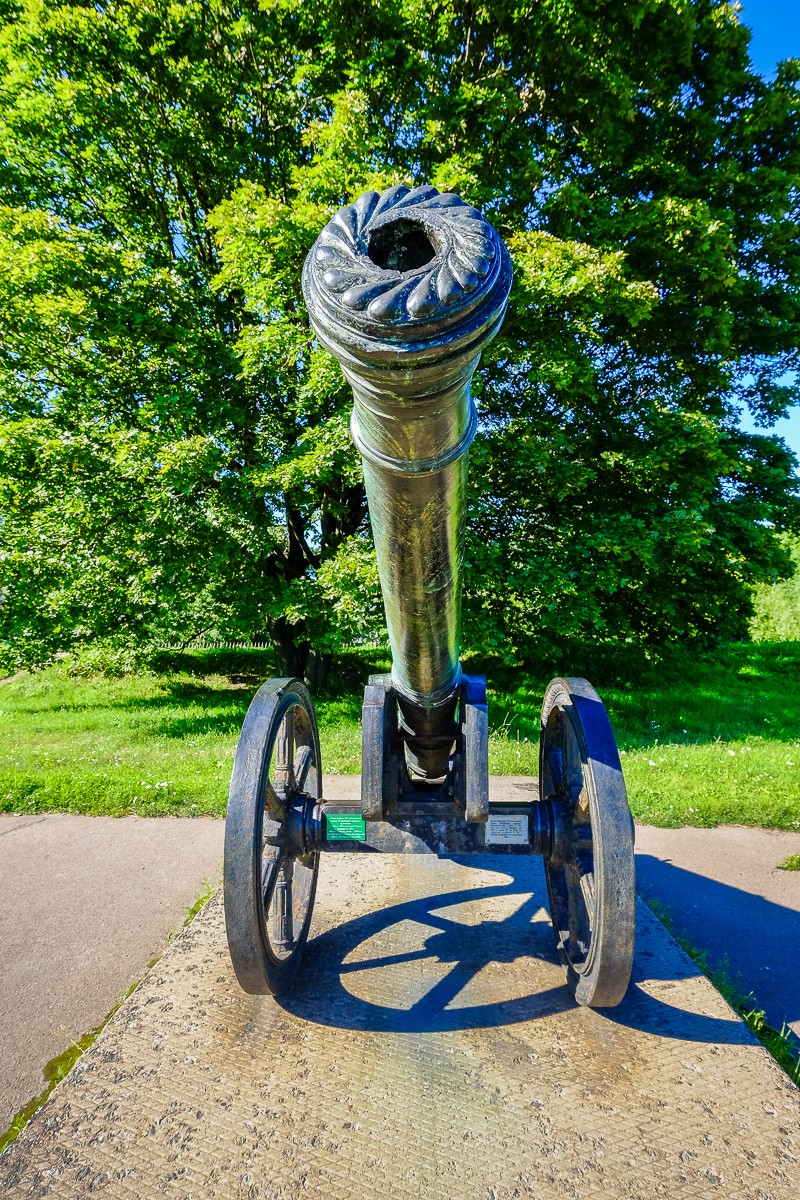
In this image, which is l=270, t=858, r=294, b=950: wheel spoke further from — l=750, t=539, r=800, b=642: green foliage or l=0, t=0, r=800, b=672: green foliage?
l=750, t=539, r=800, b=642: green foliage

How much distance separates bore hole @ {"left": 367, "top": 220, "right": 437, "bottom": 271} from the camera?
1224 millimetres

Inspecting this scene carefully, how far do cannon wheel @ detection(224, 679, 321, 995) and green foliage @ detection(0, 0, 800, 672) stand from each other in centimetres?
447

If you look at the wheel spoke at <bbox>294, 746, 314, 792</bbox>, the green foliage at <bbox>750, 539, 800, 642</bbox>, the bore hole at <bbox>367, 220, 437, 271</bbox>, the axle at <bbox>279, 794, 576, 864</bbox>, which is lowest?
the axle at <bbox>279, 794, 576, 864</bbox>

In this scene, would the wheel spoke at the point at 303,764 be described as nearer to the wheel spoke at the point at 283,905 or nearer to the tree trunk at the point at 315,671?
the wheel spoke at the point at 283,905

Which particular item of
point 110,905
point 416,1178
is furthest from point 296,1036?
point 110,905

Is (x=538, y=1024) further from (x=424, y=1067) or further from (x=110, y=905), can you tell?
(x=110, y=905)

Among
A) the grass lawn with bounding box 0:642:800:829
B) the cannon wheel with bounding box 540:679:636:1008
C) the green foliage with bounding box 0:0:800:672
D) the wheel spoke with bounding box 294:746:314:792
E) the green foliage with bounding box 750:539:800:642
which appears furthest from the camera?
the green foliage with bounding box 750:539:800:642

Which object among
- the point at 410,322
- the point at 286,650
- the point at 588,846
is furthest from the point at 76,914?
the point at 286,650

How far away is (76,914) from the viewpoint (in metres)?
3.61

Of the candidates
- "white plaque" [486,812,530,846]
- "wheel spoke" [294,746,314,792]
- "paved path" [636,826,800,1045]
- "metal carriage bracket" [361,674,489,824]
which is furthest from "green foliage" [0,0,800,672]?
"white plaque" [486,812,530,846]

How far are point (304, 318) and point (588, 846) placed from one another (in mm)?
7384

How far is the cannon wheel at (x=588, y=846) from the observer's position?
87.4 inches

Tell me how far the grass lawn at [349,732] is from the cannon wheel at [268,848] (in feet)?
7.62

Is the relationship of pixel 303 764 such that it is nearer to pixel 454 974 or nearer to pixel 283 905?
pixel 283 905
